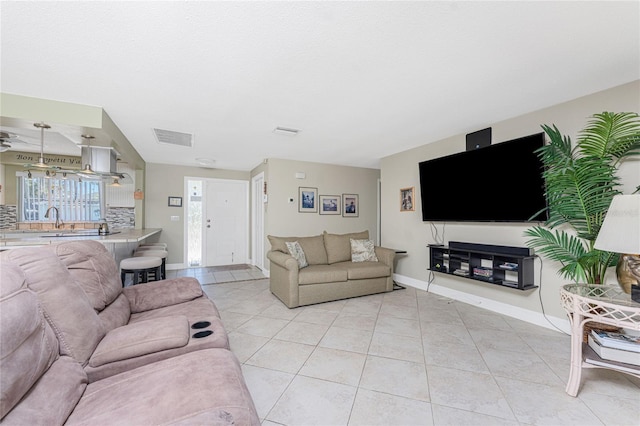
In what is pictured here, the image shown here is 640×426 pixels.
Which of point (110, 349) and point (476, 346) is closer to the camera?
point (110, 349)

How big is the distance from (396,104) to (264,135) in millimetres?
1786

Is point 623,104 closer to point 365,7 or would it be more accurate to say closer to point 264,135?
point 365,7

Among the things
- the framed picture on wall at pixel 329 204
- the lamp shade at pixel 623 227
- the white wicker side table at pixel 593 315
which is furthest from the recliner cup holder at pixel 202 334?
the framed picture on wall at pixel 329 204

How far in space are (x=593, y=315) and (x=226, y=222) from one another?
19.7ft

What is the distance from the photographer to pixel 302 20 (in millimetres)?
1550

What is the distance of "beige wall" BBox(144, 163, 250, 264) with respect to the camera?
5664mm

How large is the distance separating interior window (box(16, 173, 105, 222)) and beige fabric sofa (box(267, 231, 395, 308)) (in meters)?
4.24

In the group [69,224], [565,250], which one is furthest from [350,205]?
[69,224]

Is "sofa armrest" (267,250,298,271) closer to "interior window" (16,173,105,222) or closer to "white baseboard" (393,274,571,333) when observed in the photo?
"white baseboard" (393,274,571,333)

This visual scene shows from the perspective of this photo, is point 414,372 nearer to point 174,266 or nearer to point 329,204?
point 329,204

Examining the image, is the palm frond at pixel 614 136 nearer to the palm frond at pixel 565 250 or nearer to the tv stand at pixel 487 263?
the palm frond at pixel 565 250

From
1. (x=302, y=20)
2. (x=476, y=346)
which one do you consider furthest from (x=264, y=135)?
(x=476, y=346)

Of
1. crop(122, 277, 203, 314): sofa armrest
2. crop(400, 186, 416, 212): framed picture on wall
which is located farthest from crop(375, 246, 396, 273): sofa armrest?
crop(122, 277, 203, 314): sofa armrest

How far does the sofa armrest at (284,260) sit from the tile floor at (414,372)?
0.54 m
